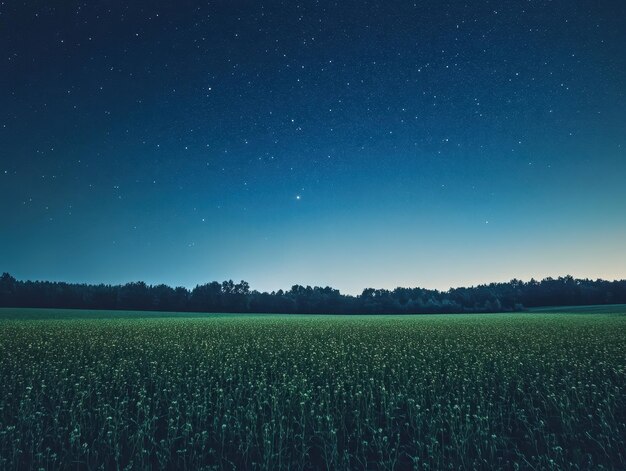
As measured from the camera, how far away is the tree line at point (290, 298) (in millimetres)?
99500

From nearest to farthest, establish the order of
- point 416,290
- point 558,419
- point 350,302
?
point 558,419 < point 350,302 < point 416,290

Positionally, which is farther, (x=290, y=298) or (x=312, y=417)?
(x=290, y=298)

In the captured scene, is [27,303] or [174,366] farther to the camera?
[27,303]

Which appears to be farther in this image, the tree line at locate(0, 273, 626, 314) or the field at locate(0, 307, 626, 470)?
the tree line at locate(0, 273, 626, 314)

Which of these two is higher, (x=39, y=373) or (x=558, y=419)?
(x=39, y=373)

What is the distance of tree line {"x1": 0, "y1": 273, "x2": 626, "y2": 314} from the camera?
99.5m

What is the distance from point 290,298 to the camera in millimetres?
114000

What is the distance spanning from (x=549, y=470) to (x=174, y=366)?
10.8m

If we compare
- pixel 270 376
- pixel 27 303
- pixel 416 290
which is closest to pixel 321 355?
pixel 270 376

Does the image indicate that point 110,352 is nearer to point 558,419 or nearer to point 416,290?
point 558,419

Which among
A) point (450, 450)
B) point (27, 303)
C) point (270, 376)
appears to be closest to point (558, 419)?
point (450, 450)

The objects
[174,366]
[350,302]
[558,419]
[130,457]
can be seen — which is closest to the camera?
[130,457]

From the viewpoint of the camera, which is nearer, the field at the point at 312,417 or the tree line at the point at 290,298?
the field at the point at 312,417

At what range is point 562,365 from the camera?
464 inches
